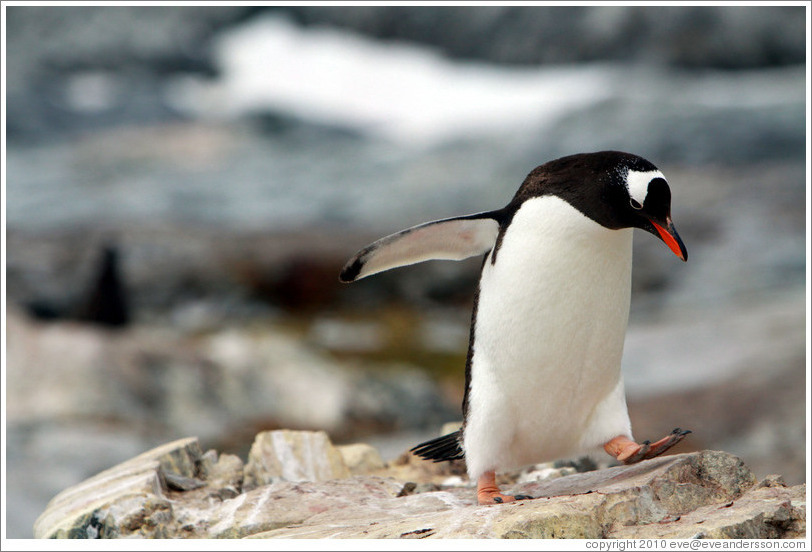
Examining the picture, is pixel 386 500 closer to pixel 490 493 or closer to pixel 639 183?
pixel 490 493

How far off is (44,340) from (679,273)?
5687 millimetres

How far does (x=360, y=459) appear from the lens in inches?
114

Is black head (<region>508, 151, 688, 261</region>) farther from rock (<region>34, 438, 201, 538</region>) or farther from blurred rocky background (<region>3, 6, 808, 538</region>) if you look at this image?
blurred rocky background (<region>3, 6, 808, 538</region>)

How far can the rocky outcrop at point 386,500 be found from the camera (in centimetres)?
171

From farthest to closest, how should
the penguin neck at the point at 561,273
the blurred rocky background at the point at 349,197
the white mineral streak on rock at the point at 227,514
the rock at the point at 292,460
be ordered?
the blurred rocky background at the point at 349,197
the rock at the point at 292,460
the white mineral streak on rock at the point at 227,514
the penguin neck at the point at 561,273

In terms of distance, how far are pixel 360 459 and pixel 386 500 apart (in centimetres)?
65

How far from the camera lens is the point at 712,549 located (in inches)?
62.2

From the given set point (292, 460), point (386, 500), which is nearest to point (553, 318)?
point (386, 500)

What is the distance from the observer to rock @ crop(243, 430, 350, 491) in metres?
2.61

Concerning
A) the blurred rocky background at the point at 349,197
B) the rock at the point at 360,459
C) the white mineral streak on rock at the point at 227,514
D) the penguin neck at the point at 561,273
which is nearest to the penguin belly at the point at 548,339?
the penguin neck at the point at 561,273

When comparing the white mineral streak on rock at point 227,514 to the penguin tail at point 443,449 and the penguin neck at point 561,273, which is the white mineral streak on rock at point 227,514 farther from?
the penguin neck at point 561,273

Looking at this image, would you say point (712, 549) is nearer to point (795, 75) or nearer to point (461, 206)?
point (461, 206)

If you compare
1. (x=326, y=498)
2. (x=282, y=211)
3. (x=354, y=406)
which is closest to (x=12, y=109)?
(x=282, y=211)

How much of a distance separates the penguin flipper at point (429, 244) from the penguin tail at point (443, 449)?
469 mm
